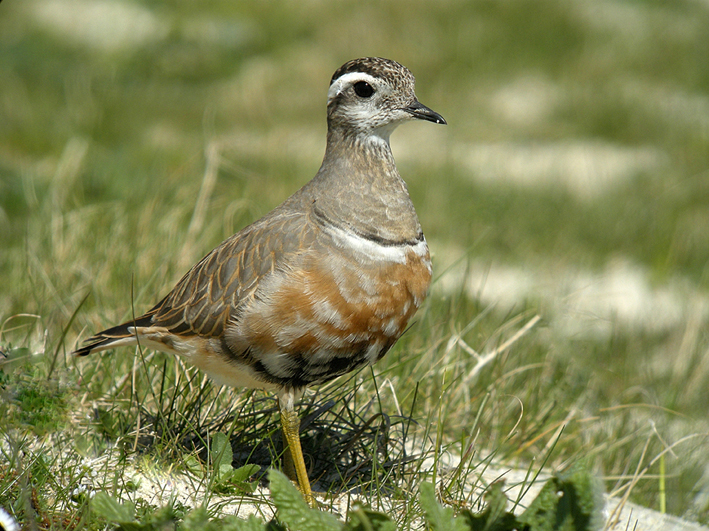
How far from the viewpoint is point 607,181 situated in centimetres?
1027

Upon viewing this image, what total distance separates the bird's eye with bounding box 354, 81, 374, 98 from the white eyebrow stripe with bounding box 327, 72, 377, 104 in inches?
0.8

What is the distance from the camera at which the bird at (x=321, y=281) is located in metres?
3.24

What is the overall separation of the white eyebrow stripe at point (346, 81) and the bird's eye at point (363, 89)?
0.07 feet

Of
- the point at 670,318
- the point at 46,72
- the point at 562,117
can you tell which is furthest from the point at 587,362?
the point at 46,72

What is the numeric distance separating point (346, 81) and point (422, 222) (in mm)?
5096

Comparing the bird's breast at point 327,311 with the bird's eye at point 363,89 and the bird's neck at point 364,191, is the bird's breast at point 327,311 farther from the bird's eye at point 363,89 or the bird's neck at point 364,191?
the bird's eye at point 363,89

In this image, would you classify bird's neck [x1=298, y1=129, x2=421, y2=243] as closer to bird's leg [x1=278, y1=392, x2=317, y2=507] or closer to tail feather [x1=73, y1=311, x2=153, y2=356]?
bird's leg [x1=278, y1=392, x2=317, y2=507]

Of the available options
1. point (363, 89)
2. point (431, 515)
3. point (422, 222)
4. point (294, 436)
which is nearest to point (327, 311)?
point (294, 436)

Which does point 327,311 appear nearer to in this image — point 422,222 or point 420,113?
point 420,113

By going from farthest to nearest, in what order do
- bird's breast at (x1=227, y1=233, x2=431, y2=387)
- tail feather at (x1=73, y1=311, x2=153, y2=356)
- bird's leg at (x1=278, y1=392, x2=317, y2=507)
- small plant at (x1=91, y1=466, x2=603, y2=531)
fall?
tail feather at (x1=73, y1=311, x2=153, y2=356) → bird's leg at (x1=278, y1=392, x2=317, y2=507) → bird's breast at (x1=227, y1=233, x2=431, y2=387) → small plant at (x1=91, y1=466, x2=603, y2=531)

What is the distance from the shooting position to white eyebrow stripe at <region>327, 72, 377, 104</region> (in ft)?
11.8

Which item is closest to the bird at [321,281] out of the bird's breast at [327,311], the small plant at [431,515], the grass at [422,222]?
the bird's breast at [327,311]

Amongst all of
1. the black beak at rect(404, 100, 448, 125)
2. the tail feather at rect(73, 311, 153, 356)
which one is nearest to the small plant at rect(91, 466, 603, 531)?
the tail feather at rect(73, 311, 153, 356)

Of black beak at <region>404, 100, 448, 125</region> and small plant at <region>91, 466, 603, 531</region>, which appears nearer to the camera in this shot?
small plant at <region>91, 466, 603, 531</region>
